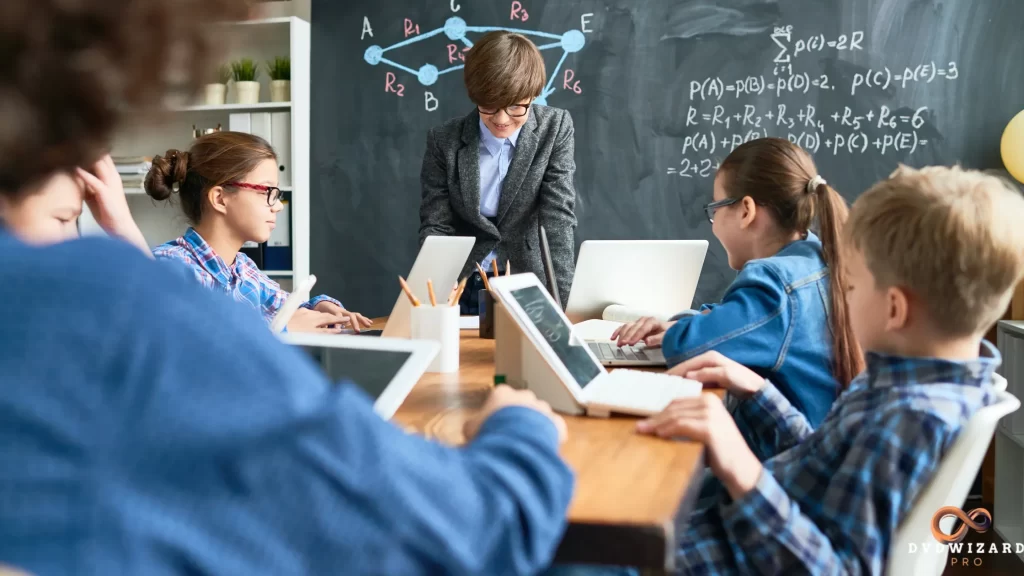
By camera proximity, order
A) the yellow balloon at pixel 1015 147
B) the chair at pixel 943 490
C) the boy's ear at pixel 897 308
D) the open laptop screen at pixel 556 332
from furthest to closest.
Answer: the yellow balloon at pixel 1015 147
the open laptop screen at pixel 556 332
the boy's ear at pixel 897 308
the chair at pixel 943 490

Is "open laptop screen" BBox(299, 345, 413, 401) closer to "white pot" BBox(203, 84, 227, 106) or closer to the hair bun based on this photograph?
the hair bun

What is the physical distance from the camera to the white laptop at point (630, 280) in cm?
211

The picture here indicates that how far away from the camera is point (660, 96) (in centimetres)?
356

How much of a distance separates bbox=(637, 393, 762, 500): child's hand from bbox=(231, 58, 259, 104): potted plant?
3.34m

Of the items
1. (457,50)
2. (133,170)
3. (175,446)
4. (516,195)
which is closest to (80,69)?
(175,446)

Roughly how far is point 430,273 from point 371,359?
79 centimetres

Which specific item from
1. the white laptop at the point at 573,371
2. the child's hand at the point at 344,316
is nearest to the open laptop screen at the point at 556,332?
the white laptop at the point at 573,371

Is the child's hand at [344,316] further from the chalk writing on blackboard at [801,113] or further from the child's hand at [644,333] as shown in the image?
the chalk writing on blackboard at [801,113]

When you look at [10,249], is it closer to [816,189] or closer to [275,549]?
[275,549]

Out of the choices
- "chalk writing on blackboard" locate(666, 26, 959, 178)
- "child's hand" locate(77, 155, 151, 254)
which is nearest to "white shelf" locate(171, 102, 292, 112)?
"chalk writing on blackboard" locate(666, 26, 959, 178)

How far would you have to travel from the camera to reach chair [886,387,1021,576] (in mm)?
1006

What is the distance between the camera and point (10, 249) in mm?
499

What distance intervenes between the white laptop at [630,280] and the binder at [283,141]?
2.11 metres

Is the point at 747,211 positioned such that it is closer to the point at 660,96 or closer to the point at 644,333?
the point at 644,333
